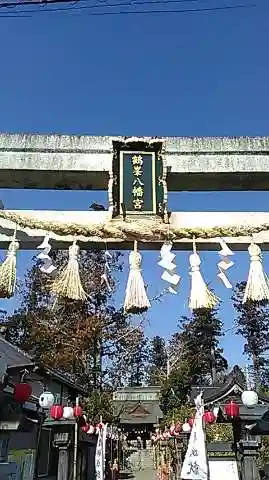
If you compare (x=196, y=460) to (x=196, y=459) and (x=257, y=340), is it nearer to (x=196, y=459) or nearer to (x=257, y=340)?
(x=196, y=459)

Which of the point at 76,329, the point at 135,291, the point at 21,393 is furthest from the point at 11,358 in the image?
the point at 76,329

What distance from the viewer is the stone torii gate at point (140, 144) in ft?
→ 11.6

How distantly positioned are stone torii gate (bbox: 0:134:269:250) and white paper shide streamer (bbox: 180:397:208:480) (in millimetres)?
4772

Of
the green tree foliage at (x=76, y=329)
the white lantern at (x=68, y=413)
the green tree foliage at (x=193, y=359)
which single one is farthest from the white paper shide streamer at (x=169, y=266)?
the green tree foliage at (x=193, y=359)

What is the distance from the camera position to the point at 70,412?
1093 cm

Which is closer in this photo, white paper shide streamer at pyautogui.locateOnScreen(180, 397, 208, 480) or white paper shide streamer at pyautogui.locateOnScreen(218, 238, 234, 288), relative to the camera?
white paper shide streamer at pyautogui.locateOnScreen(218, 238, 234, 288)

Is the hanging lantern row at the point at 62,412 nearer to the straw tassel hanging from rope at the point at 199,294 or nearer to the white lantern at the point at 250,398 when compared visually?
the white lantern at the point at 250,398

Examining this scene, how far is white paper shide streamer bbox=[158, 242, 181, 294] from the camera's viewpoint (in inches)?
134

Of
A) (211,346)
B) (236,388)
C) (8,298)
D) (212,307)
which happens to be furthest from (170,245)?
(211,346)

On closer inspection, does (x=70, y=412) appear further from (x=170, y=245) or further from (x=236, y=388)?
(x=170, y=245)

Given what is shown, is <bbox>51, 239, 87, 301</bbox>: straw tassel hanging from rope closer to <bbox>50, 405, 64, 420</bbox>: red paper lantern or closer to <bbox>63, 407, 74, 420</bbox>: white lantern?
<bbox>50, 405, 64, 420</bbox>: red paper lantern

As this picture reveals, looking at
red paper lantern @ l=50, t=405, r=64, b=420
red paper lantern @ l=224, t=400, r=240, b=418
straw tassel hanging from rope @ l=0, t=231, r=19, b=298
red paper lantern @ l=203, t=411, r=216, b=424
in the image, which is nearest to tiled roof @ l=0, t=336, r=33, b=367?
straw tassel hanging from rope @ l=0, t=231, r=19, b=298

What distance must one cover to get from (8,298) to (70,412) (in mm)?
8515

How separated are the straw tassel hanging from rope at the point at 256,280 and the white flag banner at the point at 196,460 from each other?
4.70m
